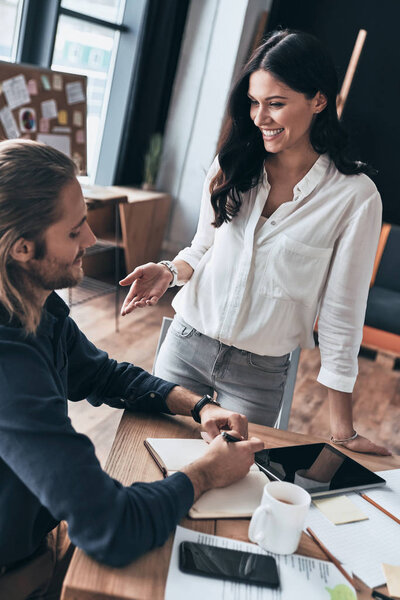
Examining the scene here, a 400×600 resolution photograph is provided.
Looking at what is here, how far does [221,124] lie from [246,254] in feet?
13.2

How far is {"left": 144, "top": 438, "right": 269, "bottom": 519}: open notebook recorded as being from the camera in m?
1.04

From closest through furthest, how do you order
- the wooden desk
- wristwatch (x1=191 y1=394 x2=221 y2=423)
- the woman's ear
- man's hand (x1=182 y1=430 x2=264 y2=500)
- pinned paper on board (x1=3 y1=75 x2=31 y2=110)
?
the wooden desk, man's hand (x1=182 y1=430 x2=264 y2=500), wristwatch (x1=191 y1=394 x2=221 y2=423), the woman's ear, pinned paper on board (x1=3 y1=75 x2=31 y2=110)

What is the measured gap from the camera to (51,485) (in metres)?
0.88

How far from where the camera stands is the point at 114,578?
2.83 ft

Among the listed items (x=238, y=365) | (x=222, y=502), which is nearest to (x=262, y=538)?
(x=222, y=502)

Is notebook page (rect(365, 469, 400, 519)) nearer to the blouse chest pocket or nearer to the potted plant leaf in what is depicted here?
the blouse chest pocket

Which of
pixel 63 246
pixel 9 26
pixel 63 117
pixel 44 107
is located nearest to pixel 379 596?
pixel 63 246

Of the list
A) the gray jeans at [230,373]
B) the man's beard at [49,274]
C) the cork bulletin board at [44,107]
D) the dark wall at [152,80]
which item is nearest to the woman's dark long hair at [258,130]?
the gray jeans at [230,373]

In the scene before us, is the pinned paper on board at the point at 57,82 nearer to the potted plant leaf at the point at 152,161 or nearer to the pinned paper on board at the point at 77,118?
the pinned paper on board at the point at 77,118

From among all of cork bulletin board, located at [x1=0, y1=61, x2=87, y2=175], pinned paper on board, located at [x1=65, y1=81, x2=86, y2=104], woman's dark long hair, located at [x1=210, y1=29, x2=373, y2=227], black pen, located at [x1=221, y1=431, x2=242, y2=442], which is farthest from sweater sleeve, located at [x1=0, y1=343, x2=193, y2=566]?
pinned paper on board, located at [x1=65, y1=81, x2=86, y2=104]

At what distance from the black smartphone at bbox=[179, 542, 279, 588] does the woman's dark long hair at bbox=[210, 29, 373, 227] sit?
0.84 metres

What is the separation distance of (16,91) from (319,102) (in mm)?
2410

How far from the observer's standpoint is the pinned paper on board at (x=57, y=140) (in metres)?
3.65

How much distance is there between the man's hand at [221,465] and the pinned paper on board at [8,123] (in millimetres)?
2705
